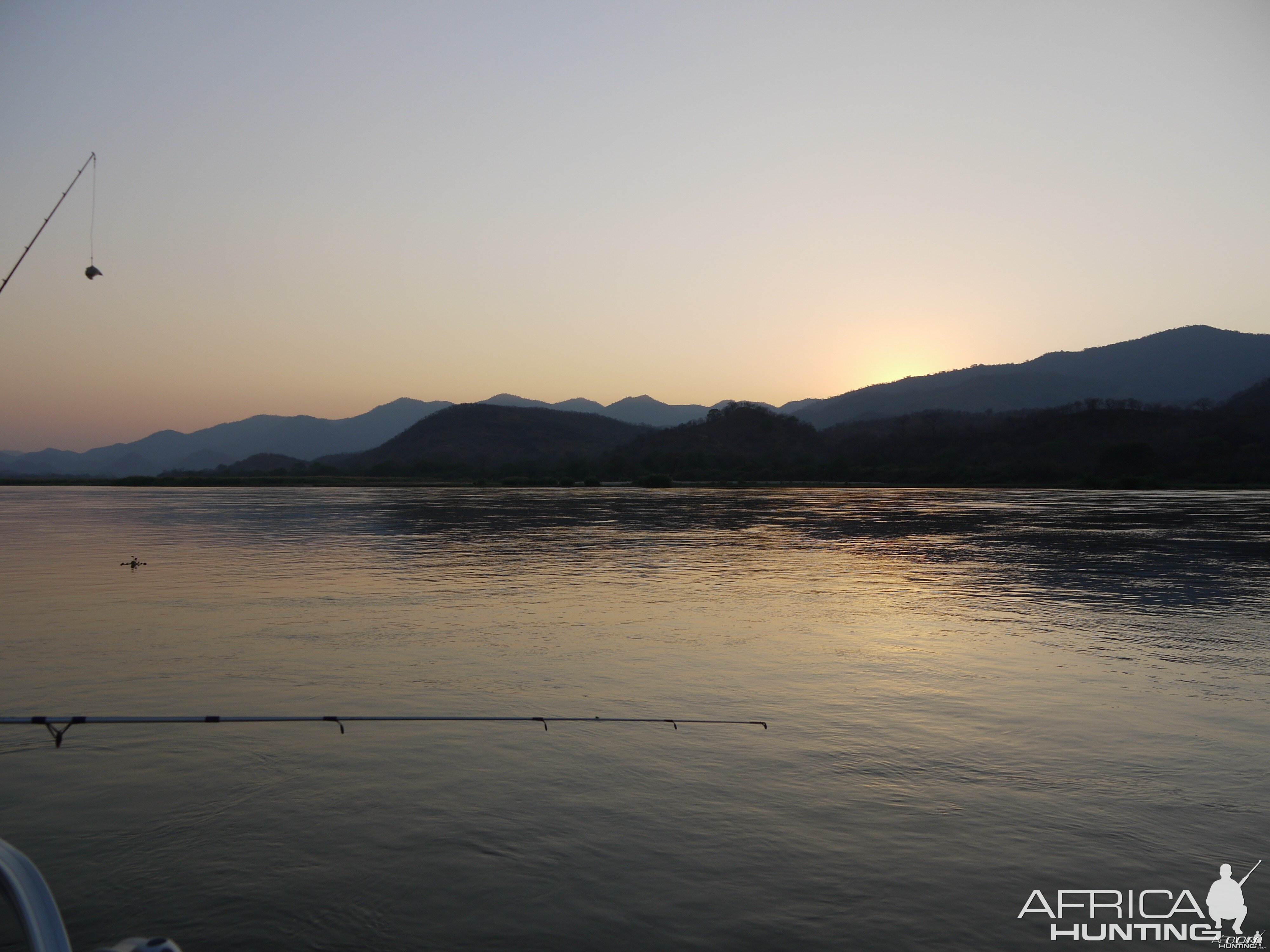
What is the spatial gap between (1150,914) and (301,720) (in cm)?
784

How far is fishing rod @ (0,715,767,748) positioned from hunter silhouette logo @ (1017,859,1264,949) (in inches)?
171

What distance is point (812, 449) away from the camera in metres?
195

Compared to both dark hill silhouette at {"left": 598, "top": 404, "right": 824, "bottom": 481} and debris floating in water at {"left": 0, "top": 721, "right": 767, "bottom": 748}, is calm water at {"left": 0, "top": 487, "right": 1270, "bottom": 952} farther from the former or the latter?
dark hill silhouette at {"left": 598, "top": 404, "right": 824, "bottom": 481}

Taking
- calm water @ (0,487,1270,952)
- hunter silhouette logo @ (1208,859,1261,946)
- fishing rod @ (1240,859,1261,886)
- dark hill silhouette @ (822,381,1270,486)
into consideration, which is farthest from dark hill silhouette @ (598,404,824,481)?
hunter silhouette logo @ (1208,859,1261,946)

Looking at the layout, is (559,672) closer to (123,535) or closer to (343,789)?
(343,789)

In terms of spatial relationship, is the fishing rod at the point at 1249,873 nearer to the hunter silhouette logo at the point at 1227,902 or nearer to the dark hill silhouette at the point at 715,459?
the hunter silhouette logo at the point at 1227,902

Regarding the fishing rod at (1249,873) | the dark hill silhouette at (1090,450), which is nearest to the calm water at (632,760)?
the fishing rod at (1249,873)

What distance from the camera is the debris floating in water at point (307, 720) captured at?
290 inches

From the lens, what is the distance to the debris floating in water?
736 cm

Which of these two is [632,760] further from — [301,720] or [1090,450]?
[1090,450]

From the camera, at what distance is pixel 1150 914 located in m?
6.36

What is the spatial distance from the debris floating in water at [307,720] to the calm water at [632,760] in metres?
0.21

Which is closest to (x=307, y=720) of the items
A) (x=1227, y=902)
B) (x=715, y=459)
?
(x=1227, y=902)

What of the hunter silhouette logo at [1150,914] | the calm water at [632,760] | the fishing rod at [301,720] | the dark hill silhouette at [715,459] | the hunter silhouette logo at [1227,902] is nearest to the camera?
the hunter silhouette logo at [1150,914]
